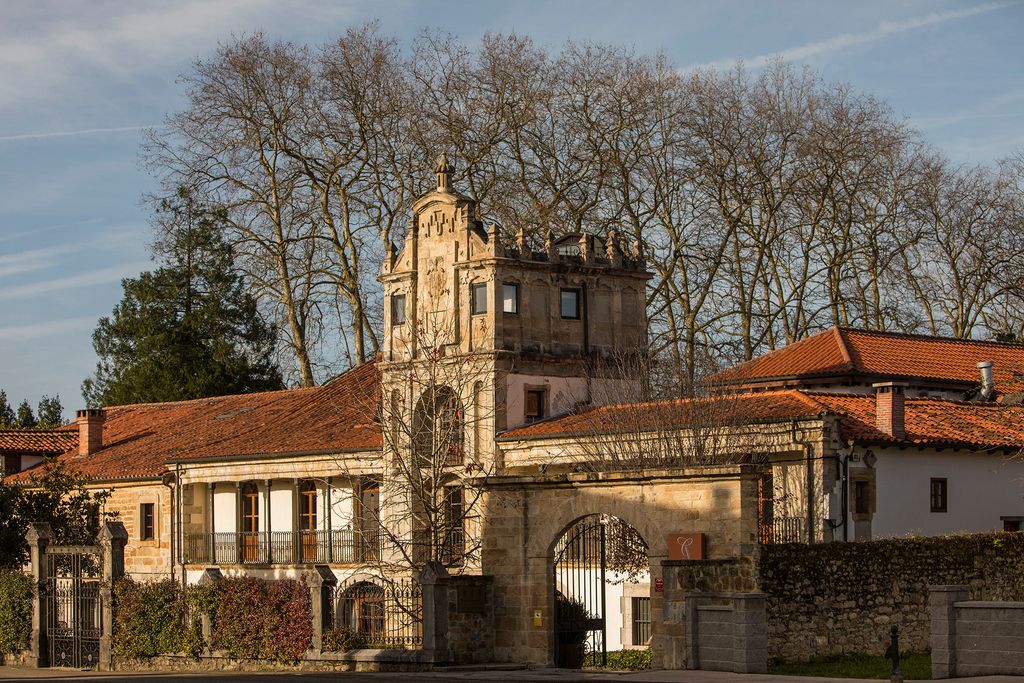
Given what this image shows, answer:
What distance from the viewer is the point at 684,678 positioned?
25.1 metres

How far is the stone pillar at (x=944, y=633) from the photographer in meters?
24.7

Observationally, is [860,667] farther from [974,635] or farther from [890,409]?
[890,409]

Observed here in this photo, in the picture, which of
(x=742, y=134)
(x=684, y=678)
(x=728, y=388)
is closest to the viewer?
(x=684, y=678)

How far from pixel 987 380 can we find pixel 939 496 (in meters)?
8.91

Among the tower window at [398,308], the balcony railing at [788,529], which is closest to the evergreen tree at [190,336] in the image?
the tower window at [398,308]

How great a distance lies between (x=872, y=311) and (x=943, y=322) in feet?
13.1

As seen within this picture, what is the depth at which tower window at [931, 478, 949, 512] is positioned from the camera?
40250mm

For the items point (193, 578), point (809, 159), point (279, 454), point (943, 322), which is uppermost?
point (809, 159)

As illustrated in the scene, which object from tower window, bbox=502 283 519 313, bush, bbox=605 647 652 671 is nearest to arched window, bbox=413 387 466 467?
tower window, bbox=502 283 519 313

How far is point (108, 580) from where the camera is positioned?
34.7 m

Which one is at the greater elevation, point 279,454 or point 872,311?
point 872,311

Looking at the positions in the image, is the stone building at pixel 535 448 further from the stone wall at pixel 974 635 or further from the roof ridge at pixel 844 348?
the stone wall at pixel 974 635

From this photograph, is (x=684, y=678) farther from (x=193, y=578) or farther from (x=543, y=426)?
(x=193, y=578)

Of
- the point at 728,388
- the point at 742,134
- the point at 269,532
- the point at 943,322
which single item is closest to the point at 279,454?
the point at 269,532
